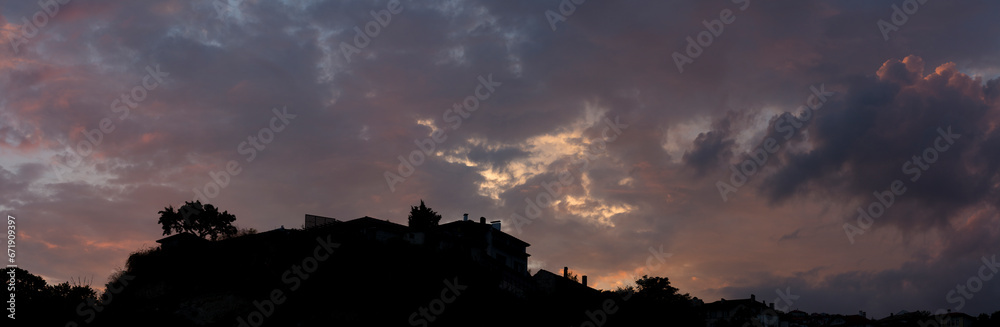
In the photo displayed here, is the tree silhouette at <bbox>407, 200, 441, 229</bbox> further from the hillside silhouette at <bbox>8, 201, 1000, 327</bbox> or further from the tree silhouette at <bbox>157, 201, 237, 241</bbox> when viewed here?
the tree silhouette at <bbox>157, 201, 237, 241</bbox>

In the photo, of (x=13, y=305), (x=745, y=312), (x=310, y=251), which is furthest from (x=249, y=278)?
(x=745, y=312)

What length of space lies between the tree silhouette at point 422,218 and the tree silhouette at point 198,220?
2351cm

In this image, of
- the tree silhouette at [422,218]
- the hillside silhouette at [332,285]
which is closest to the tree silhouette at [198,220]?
the hillside silhouette at [332,285]

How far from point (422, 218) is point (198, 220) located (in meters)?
29.0

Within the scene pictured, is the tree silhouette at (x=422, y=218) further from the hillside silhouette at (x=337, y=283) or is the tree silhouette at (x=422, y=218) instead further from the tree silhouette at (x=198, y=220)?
the tree silhouette at (x=198, y=220)

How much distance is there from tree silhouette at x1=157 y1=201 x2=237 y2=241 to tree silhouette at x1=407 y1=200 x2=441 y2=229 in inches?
926

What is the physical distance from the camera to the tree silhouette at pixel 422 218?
306 ft

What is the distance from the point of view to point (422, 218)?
93.8 meters

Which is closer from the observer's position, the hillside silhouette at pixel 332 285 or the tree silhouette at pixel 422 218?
the hillside silhouette at pixel 332 285

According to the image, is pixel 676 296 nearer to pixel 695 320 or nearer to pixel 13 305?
pixel 695 320

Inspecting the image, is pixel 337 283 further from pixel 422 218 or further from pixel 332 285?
pixel 422 218

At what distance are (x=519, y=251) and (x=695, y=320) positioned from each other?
27844 millimetres

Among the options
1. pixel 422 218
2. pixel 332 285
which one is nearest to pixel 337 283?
pixel 332 285

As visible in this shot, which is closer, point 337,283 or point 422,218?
point 337,283
